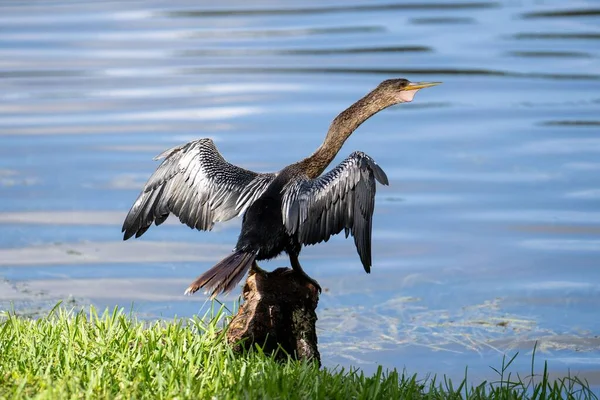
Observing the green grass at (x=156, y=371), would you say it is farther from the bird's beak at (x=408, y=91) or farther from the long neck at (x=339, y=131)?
the bird's beak at (x=408, y=91)

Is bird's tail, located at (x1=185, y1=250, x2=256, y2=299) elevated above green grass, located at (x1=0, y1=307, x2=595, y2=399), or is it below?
above

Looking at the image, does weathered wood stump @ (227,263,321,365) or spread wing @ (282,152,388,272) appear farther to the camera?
spread wing @ (282,152,388,272)

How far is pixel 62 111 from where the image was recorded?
12.2 m

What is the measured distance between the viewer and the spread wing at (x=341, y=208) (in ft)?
19.1

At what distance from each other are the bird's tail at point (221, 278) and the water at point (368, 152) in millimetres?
1448

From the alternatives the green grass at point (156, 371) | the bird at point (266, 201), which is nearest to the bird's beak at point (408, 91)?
the bird at point (266, 201)

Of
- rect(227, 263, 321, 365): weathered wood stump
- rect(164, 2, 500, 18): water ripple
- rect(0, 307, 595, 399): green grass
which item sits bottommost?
rect(0, 307, 595, 399): green grass

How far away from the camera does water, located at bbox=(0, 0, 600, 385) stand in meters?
7.62

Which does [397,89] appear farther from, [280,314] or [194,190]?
[280,314]

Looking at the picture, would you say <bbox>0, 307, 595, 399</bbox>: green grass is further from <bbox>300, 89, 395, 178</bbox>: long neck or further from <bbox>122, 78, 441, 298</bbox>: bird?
<bbox>300, 89, 395, 178</bbox>: long neck

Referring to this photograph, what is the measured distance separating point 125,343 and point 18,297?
284 cm

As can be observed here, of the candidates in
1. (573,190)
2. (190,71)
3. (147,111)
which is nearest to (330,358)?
(573,190)

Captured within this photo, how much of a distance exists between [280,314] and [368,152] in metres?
4.90

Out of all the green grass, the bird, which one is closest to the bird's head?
the bird
